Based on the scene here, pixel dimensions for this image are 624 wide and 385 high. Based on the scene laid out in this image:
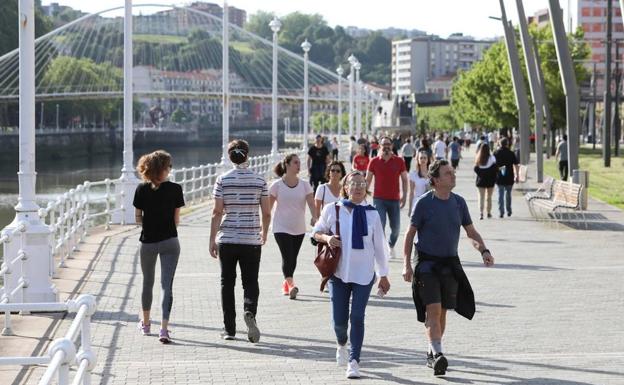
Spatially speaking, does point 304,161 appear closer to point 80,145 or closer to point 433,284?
point 433,284

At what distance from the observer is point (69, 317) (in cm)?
1347

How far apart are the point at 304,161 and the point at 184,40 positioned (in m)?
→ 94.2

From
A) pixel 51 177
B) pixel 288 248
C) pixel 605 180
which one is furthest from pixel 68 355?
pixel 51 177

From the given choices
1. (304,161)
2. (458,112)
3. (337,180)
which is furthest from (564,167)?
(458,112)

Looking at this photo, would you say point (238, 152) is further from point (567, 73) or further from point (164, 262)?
point (567, 73)

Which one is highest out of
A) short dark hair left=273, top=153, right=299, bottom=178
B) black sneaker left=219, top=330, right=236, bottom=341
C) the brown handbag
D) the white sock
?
short dark hair left=273, top=153, right=299, bottom=178

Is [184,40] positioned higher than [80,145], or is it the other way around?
[184,40]

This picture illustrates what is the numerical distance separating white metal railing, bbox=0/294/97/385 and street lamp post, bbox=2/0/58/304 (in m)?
6.12

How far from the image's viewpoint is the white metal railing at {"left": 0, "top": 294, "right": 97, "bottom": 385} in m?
6.02

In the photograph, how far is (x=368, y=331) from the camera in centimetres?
1263

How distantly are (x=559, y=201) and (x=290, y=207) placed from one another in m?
13.5

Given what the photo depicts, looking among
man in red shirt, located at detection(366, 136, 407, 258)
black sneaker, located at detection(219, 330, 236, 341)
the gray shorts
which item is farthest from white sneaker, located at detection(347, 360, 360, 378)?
man in red shirt, located at detection(366, 136, 407, 258)

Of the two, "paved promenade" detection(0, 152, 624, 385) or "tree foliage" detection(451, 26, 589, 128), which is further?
"tree foliage" detection(451, 26, 589, 128)

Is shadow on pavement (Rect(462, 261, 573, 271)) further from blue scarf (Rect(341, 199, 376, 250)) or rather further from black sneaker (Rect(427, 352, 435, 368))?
blue scarf (Rect(341, 199, 376, 250))
